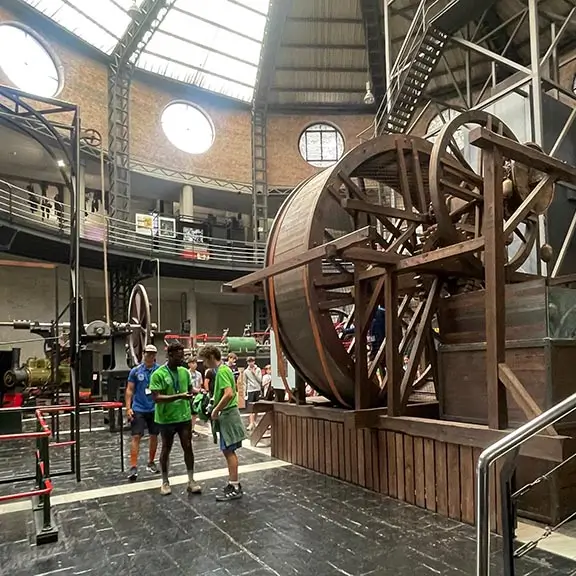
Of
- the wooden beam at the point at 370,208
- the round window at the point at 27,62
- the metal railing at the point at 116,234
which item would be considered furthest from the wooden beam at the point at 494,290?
the round window at the point at 27,62

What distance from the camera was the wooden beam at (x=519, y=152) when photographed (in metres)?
4.59

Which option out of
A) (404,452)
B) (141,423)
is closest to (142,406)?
(141,423)

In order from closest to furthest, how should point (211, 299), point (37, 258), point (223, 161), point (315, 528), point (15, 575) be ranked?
point (15, 575), point (315, 528), point (37, 258), point (223, 161), point (211, 299)

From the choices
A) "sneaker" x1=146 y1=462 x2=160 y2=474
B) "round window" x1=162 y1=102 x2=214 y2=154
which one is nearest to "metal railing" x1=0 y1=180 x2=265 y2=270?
"round window" x1=162 y1=102 x2=214 y2=154

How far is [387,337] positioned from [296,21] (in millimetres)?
19812

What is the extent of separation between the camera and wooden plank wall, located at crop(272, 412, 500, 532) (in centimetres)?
472

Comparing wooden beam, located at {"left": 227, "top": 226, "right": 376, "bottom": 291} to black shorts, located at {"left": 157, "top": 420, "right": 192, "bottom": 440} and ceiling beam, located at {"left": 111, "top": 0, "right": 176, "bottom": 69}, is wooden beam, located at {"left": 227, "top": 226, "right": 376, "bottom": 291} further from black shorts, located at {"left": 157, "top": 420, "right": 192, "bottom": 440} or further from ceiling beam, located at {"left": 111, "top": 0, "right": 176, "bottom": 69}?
ceiling beam, located at {"left": 111, "top": 0, "right": 176, "bottom": 69}

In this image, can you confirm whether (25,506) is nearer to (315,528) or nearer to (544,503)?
(315,528)

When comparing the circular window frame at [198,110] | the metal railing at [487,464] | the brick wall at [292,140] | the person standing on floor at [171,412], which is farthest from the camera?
the brick wall at [292,140]

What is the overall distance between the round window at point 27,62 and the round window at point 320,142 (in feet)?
37.3

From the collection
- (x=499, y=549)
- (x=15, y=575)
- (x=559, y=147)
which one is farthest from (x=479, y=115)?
(x=15, y=575)

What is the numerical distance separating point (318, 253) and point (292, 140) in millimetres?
21437

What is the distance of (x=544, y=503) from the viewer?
183 inches

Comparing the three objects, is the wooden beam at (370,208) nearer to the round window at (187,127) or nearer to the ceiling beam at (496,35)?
the ceiling beam at (496,35)
